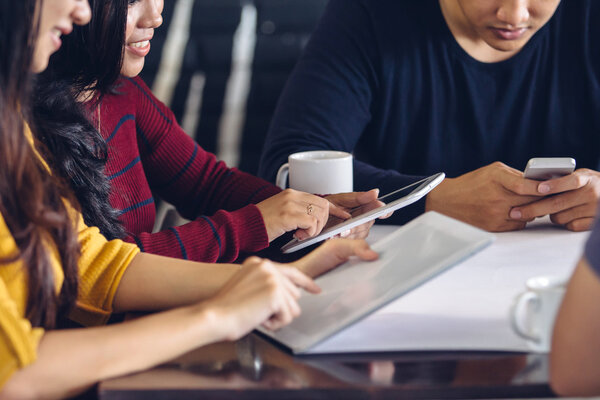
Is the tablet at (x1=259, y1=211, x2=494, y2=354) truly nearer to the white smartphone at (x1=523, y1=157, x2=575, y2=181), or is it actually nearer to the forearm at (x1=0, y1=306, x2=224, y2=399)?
the forearm at (x1=0, y1=306, x2=224, y2=399)

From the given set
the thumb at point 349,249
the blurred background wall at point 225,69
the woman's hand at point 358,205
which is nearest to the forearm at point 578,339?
the thumb at point 349,249

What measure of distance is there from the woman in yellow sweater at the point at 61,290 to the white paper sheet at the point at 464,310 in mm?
80

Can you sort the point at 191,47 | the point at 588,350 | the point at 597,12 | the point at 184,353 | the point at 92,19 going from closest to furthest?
1. the point at 588,350
2. the point at 184,353
3. the point at 92,19
4. the point at 597,12
5. the point at 191,47

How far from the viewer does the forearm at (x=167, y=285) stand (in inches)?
33.7

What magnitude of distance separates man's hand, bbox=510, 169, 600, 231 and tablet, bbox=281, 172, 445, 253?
0.57 feet

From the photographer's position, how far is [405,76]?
1.56 metres

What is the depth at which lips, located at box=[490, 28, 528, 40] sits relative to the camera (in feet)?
4.64

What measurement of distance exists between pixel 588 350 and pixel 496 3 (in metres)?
0.97

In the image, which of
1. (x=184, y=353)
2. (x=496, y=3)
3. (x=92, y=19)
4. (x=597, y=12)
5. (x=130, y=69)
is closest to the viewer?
(x=184, y=353)

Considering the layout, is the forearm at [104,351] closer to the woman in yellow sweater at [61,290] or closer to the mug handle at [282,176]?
the woman in yellow sweater at [61,290]

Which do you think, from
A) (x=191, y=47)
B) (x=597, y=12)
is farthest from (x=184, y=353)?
(x=191, y=47)

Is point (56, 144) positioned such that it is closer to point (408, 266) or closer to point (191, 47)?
point (408, 266)

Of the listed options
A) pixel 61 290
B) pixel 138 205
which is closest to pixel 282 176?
pixel 138 205

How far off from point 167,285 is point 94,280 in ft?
0.30
